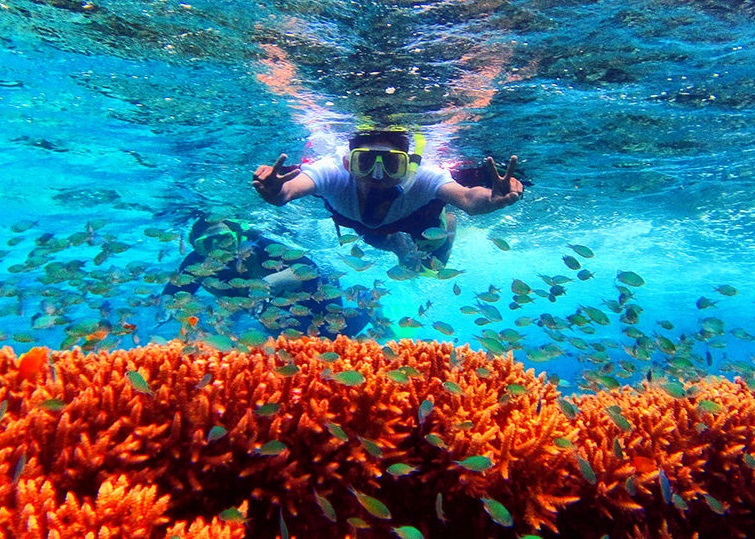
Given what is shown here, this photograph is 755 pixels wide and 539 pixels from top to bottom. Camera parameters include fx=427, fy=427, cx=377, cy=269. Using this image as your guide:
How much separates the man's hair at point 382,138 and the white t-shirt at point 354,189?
4753 millimetres

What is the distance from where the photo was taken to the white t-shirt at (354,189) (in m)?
8.65

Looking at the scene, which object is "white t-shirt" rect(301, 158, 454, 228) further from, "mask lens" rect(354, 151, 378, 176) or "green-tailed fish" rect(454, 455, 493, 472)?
"green-tailed fish" rect(454, 455, 493, 472)

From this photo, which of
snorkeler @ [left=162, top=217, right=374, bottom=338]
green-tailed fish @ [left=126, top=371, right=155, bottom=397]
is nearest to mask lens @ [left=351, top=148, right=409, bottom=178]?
snorkeler @ [left=162, top=217, right=374, bottom=338]

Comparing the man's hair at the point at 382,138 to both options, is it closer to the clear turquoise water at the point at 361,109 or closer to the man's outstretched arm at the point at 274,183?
the clear turquoise water at the point at 361,109

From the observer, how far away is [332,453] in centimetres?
314

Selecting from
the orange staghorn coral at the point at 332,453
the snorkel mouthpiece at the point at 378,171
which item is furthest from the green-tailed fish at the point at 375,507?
the snorkel mouthpiece at the point at 378,171

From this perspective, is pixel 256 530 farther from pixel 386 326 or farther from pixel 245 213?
pixel 245 213

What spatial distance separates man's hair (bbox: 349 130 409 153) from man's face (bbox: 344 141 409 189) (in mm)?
5445

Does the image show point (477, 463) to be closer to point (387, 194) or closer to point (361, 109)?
point (387, 194)

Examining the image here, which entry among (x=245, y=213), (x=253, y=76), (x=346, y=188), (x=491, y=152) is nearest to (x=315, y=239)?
(x=245, y=213)

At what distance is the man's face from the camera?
309 inches

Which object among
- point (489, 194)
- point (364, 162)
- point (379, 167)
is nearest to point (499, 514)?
point (489, 194)

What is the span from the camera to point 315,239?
2444 centimetres

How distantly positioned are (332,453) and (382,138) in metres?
12.3
